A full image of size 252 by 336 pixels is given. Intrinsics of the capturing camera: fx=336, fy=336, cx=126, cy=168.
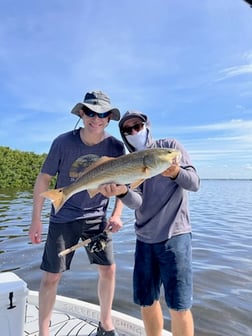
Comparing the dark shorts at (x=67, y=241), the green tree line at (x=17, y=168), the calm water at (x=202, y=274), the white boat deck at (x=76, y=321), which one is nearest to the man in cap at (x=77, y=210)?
the dark shorts at (x=67, y=241)

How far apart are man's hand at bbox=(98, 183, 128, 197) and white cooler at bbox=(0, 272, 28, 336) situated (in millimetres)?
1092

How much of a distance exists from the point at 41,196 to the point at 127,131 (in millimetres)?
1027

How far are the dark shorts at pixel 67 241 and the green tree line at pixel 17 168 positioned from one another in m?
41.4

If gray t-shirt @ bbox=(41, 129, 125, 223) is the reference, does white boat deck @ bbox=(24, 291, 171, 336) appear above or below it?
below

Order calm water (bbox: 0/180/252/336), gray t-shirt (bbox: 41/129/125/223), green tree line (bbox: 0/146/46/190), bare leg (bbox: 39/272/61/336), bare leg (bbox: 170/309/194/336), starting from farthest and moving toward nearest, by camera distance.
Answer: green tree line (bbox: 0/146/46/190) < calm water (bbox: 0/180/252/336) < gray t-shirt (bbox: 41/129/125/223) < bare leg (bbox: 39/272/61/336) < bare leg (bbox: 170/309/194/336)

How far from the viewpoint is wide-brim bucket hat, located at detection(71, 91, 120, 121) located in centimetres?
325

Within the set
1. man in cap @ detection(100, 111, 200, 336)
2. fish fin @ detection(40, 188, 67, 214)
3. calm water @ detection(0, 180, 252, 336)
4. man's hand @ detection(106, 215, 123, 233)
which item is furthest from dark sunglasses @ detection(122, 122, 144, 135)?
calm water @ detection(0, 180, 252, 336)

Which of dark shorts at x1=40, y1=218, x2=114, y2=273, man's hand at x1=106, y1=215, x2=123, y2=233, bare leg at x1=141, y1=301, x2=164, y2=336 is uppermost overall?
man's hand at x1=106, y1=215, x2=123, y2=233

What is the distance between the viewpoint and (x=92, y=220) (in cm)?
347

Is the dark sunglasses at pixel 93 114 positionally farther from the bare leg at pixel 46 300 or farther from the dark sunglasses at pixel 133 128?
the bare leg at pixel 46 300

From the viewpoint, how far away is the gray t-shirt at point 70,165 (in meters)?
3.36

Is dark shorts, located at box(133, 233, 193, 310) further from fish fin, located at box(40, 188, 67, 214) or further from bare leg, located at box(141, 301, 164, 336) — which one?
fish fin, located at box(40, 188, 67, 214)

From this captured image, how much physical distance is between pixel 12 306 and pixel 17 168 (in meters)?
43.8

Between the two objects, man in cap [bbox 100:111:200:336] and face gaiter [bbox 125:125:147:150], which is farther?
face gaiter [bbox 125:125:147:150]
